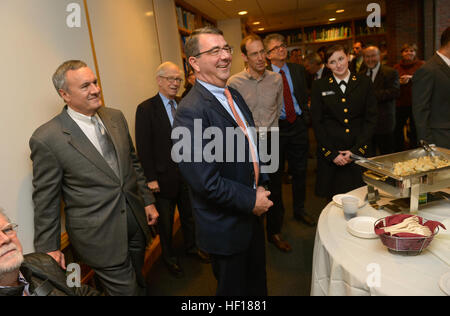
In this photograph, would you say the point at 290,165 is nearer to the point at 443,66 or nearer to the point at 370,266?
the point at 443,66

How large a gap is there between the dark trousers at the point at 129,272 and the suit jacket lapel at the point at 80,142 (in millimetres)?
366

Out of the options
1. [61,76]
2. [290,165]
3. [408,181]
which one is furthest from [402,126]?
[61,76]

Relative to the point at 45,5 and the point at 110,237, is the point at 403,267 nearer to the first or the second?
the point at 110,237

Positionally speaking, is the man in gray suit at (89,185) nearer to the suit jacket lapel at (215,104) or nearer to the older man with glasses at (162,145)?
the older man with glasses at (162,145)

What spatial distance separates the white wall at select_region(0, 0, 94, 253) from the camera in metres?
1.57

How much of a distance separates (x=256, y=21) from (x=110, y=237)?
6906mm

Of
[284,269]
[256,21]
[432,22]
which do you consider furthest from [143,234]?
[256,21]

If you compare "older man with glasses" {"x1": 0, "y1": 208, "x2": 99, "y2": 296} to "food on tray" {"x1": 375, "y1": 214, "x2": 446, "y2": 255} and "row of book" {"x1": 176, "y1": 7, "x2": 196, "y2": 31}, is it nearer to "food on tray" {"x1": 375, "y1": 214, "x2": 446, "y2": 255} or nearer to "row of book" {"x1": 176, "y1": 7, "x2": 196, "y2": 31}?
"food on tray" {"x1": 375, "y1": 214, "x2": 446, "y2": 255}

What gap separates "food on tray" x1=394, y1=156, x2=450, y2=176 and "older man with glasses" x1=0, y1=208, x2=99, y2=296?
5.35 ft

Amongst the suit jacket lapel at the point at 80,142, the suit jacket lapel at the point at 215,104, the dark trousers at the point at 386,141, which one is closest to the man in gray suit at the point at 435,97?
the dark trousers at the point at 386,141

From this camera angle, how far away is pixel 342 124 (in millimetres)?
2668

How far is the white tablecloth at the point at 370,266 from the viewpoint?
106cm

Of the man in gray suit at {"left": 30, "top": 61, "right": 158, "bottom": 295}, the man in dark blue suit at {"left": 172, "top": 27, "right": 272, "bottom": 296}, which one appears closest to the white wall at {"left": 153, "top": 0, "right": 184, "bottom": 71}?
the man in gray suit at {"left": 30, "top": 61, "right": 158, "bottom": 295}

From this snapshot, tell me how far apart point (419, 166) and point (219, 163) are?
0.98 m
